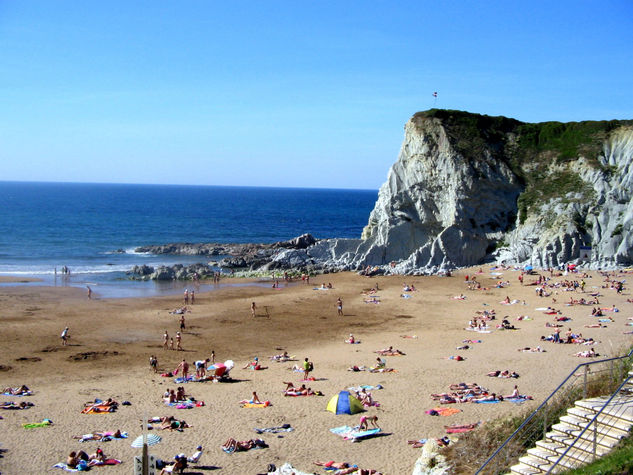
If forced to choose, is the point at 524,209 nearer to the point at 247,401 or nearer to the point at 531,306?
the point at 531,306

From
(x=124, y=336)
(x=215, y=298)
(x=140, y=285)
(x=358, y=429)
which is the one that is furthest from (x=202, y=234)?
(x=358, y=429)

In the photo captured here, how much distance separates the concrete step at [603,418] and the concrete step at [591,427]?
0.04 metres

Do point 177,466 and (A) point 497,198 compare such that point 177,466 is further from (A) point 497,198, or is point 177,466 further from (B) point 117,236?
(B) point 117,236

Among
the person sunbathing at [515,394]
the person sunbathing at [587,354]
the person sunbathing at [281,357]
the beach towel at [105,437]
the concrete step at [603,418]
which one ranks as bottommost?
the person sunbathing at [281,357]

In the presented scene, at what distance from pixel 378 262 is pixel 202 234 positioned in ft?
127

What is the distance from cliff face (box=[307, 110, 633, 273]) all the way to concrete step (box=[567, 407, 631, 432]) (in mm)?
37527

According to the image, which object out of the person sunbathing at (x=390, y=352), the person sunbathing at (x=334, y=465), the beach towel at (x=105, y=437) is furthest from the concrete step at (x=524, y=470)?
the person sunbathing at (x=390, y=352)

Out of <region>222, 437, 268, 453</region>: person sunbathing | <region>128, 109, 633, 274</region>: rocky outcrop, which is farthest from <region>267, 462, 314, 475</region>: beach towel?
<region>128, 109, 633, 274</region>: rocky outcrop

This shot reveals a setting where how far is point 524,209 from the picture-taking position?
51.2 m

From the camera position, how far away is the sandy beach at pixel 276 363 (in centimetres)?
1630

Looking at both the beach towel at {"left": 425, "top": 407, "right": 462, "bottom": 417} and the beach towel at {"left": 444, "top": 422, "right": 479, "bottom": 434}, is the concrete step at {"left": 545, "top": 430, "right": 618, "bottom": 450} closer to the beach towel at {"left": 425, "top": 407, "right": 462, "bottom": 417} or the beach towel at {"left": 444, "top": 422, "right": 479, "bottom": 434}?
the beach towel at {"left": 444, "top": 422, "right": 479, "bottom": 434}

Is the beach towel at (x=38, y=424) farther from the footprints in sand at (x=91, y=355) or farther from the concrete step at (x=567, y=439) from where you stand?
the concrete step at (x=567, y=439)

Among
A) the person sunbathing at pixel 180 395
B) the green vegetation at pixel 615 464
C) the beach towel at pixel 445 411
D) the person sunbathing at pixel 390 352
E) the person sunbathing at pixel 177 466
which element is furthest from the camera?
the person sunbathing at pixel 390 352

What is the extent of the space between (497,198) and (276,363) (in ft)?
112
